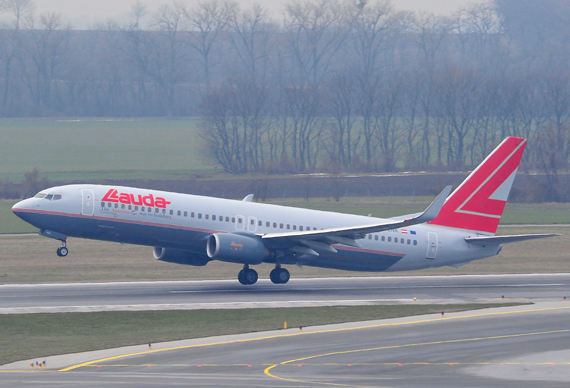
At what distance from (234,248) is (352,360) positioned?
15.4 meters

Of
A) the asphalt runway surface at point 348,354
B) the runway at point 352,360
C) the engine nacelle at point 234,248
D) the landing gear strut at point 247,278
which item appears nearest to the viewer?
the runway at point 352,360

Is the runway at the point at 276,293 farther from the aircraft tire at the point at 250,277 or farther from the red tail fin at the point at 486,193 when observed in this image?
the red tail fin at the point at 486,193

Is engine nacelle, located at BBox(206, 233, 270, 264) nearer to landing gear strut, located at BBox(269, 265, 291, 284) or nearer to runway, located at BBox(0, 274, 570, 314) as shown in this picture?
runway, located at BBox(0, 274, 570, 314)

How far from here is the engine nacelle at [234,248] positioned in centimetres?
3838

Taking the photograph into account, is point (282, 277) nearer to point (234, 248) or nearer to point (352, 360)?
point (234, 248)

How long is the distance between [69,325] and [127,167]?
75.4 metres

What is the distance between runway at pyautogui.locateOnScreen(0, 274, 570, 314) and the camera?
35000mm

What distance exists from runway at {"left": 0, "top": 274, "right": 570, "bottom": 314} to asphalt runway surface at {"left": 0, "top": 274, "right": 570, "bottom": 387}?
0.59 feet

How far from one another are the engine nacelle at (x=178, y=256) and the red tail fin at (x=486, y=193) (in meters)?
12.9

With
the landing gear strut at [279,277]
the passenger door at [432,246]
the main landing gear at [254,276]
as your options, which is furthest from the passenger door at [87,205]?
the passenger door at [432,246]

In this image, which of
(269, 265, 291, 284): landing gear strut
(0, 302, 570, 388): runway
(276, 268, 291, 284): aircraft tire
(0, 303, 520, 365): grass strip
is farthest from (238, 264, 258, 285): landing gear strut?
(0, 302, 570, 388): runway

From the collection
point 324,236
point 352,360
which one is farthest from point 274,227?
point 352,360

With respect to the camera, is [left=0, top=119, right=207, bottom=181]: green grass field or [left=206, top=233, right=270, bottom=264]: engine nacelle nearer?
[left=206, top=233, right=270, bottom=264]: engine nacelle

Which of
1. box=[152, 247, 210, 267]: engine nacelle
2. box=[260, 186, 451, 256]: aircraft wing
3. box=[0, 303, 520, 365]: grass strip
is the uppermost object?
box=[260, 186, 451, 256]: aircraft wing
